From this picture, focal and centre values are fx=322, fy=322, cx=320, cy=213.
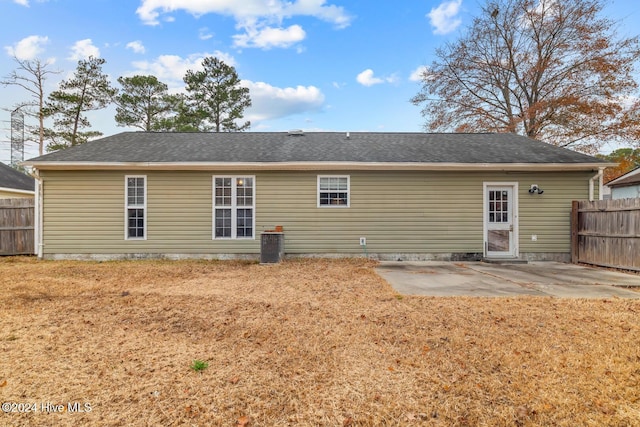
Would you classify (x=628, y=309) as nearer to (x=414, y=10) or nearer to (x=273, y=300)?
(x=273, y=300)

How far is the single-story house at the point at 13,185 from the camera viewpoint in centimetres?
1465

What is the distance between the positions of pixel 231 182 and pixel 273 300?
17.3 feet

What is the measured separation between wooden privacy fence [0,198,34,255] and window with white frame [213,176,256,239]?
20.0ft

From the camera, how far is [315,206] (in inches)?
368

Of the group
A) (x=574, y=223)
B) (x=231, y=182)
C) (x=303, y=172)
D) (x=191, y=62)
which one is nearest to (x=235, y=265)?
(x=231, y=182)

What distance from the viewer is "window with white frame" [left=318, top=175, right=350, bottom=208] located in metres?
9.38

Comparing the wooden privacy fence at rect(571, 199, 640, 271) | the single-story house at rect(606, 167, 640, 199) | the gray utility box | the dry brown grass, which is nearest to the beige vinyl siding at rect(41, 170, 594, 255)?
the wooden privacy fence at rect(571, 199, 640, 271)

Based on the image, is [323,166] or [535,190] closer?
[323,166]

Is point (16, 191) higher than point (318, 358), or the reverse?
point (16, 191)

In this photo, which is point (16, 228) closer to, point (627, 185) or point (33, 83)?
point (33, 83)

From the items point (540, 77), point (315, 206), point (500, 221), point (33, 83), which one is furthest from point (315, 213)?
point (33, 83)

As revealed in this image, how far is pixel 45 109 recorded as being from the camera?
19.7 m

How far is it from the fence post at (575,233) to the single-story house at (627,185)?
12.8m

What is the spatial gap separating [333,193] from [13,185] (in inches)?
636
